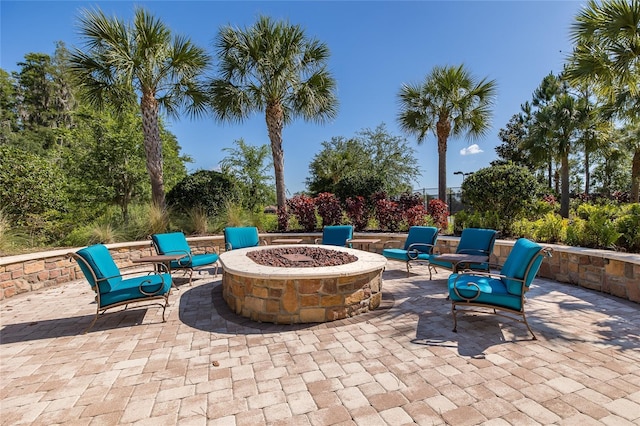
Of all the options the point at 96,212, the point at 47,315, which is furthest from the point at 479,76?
the point at 96,212

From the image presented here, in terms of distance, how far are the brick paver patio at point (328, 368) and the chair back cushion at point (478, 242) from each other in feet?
4.13

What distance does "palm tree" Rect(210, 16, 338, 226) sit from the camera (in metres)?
8.19

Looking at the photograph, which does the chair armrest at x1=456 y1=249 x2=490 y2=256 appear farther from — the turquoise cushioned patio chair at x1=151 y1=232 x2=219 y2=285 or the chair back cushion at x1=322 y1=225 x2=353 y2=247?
the turquoise cushioned patio chair at x1=151 y1=232 x2=219 y2=285

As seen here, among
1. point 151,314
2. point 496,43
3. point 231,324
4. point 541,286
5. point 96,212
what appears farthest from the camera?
point 96,212

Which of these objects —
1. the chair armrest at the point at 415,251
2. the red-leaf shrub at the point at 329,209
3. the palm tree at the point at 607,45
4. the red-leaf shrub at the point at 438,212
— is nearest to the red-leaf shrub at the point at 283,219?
the red-leaf shrub at the point at 329,209

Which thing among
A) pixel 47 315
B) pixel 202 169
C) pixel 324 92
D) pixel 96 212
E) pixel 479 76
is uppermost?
→ pixel 479 76

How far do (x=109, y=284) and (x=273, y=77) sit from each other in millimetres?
6800

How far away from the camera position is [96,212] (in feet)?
32.5

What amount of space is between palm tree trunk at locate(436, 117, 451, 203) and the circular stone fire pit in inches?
316

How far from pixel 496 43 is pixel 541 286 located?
19.2 ft

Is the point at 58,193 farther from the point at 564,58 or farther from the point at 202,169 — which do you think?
the point at 564,58

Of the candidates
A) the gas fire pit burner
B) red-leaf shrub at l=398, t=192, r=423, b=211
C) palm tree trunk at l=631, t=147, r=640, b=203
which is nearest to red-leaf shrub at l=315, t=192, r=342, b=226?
red-leaf shrub at l=398, t=192, r=423, b=211

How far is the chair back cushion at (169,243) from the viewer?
18.2ft

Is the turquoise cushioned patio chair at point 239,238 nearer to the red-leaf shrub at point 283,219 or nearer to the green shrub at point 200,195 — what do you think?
the red-leaf shrub at point 283,219
